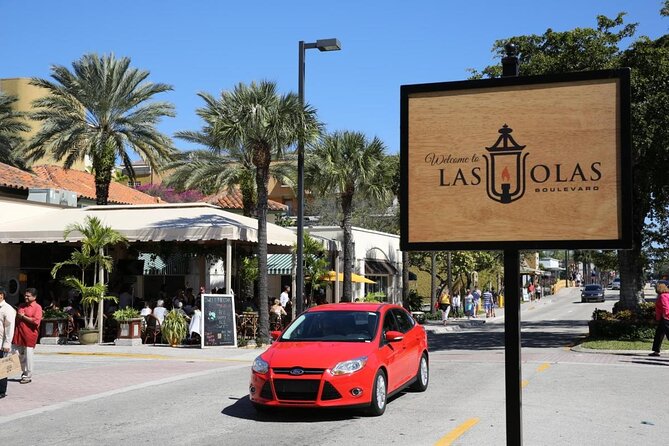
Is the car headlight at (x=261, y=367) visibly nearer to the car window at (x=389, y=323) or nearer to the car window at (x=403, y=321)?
the car window at (x=389, y=323)

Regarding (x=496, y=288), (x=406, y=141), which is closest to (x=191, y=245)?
(x=406, y=141)

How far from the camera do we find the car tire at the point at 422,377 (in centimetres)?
1264

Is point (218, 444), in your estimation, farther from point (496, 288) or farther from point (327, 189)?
point (496, 288)

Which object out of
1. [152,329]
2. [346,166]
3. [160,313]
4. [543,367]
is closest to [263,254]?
[160,313]

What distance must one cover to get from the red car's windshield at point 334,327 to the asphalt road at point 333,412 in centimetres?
113

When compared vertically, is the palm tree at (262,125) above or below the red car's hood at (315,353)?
above

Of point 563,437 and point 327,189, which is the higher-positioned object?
point 327,189

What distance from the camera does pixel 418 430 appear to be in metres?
9.38

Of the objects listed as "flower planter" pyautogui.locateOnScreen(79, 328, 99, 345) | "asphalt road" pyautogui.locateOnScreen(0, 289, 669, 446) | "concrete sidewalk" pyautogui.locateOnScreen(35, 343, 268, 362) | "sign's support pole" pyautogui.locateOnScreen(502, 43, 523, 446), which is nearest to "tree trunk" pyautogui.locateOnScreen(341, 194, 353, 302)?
"concrete sidewalk" pyautogui.locateOnScreen(35, 343, 268, 362)

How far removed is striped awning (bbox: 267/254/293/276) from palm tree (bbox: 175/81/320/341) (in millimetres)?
14193

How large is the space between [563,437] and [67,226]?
19846 mm

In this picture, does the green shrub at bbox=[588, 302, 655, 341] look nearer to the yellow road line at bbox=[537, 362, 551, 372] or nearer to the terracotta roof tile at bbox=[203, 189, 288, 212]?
the yellow road line at bbox=[537, 362, 551, 372]

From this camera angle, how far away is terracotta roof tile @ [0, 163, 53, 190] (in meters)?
30.0

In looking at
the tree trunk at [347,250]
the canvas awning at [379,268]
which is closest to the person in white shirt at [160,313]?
the tree trunk at [347,250]
